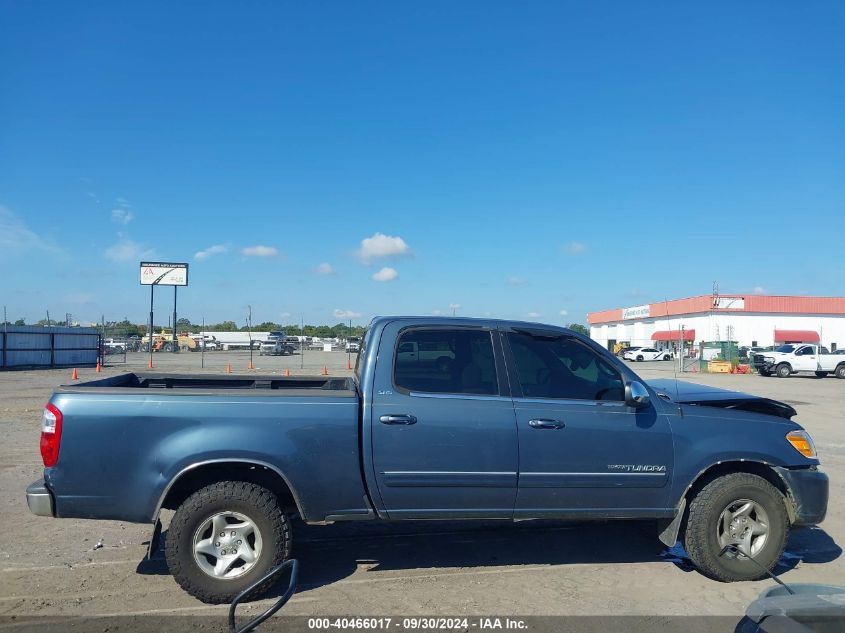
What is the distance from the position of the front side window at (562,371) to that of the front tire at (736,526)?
3.31ft

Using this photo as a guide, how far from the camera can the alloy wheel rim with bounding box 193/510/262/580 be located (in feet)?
14.1

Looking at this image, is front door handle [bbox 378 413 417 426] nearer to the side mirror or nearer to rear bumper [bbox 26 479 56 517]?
the side mirror

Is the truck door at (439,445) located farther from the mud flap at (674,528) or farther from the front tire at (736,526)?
the front tire at (736,526)

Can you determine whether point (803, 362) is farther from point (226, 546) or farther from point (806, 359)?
point (226, 546)

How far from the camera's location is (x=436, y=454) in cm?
446

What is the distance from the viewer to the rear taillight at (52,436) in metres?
4.22

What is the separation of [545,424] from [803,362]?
3266 centimetres

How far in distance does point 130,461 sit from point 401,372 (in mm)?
1890

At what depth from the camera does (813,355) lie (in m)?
31.9

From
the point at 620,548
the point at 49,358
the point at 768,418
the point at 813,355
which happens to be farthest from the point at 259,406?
the point at 813,355

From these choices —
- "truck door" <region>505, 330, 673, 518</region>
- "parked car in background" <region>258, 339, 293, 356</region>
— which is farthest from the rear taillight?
"parked car in background" <region>258, 339, 293, 356</region>

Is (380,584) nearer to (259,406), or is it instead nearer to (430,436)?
(430,436)

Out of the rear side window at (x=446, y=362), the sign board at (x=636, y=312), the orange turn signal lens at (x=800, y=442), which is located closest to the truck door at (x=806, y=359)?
the orange turn signal lens at (x=800, y=442)

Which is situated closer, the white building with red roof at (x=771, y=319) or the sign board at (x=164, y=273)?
the white building with red roof at (x=771, y=319)
